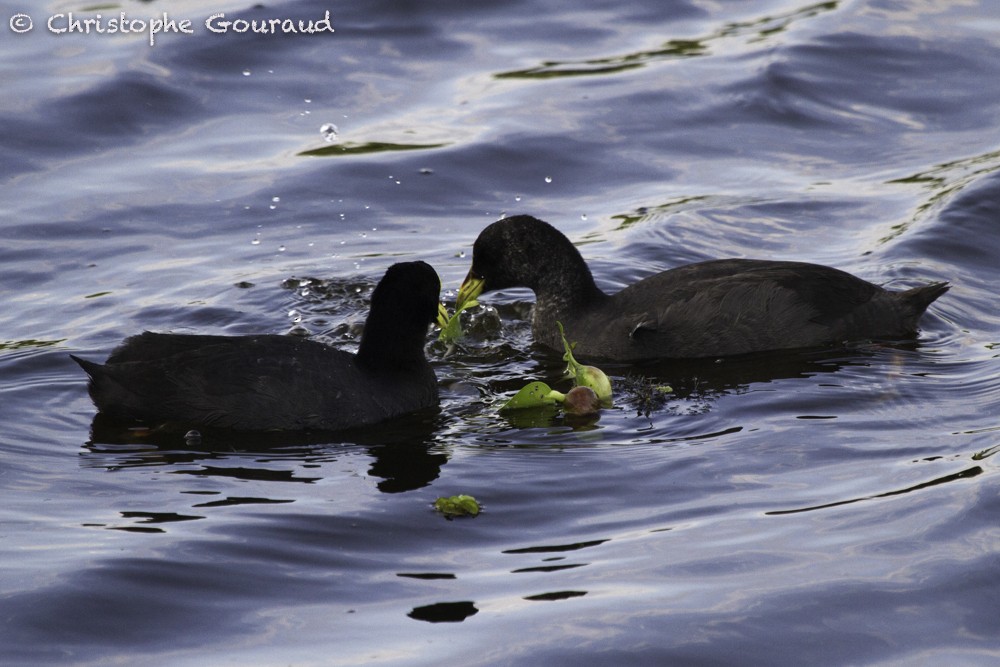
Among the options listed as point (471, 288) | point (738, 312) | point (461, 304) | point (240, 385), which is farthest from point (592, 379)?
point (240, 385)

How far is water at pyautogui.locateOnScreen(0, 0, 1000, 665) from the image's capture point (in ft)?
20.4

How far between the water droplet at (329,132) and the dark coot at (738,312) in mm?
4844

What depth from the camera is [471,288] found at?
1056cm

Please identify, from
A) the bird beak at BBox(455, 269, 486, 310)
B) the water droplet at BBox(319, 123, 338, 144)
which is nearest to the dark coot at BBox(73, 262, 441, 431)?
the bird beak at BBox(455, 269, 486, 310)

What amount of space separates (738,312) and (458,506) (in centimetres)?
337

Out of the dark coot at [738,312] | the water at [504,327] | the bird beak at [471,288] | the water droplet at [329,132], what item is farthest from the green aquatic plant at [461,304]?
the water droplet at [329,132]

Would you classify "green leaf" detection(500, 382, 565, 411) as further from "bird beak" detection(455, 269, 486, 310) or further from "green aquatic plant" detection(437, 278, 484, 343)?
"bird beak" detection(455, 269, 486, 310)

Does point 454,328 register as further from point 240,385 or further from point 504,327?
point 240,385

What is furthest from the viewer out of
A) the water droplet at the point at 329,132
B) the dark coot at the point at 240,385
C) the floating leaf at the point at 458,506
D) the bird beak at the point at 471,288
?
the water droplet at the point at 329,132

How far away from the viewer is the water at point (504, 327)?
20.4 ft

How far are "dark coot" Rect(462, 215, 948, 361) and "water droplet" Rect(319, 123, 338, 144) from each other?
4.84 m

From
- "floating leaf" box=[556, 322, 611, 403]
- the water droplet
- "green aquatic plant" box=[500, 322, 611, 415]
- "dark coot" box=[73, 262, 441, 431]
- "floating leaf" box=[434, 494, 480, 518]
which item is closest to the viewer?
"floating leaf" box=[434, 494, 480, 518]

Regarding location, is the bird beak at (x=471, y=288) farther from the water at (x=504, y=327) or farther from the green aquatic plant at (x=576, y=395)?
the green aquatic plant at (x=576, y=395)

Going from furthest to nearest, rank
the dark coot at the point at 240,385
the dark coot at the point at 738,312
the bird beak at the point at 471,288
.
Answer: the bird beak at the point at 471,288, the dark coot at the point at 738,312, the dark coot at the point at 240,385
